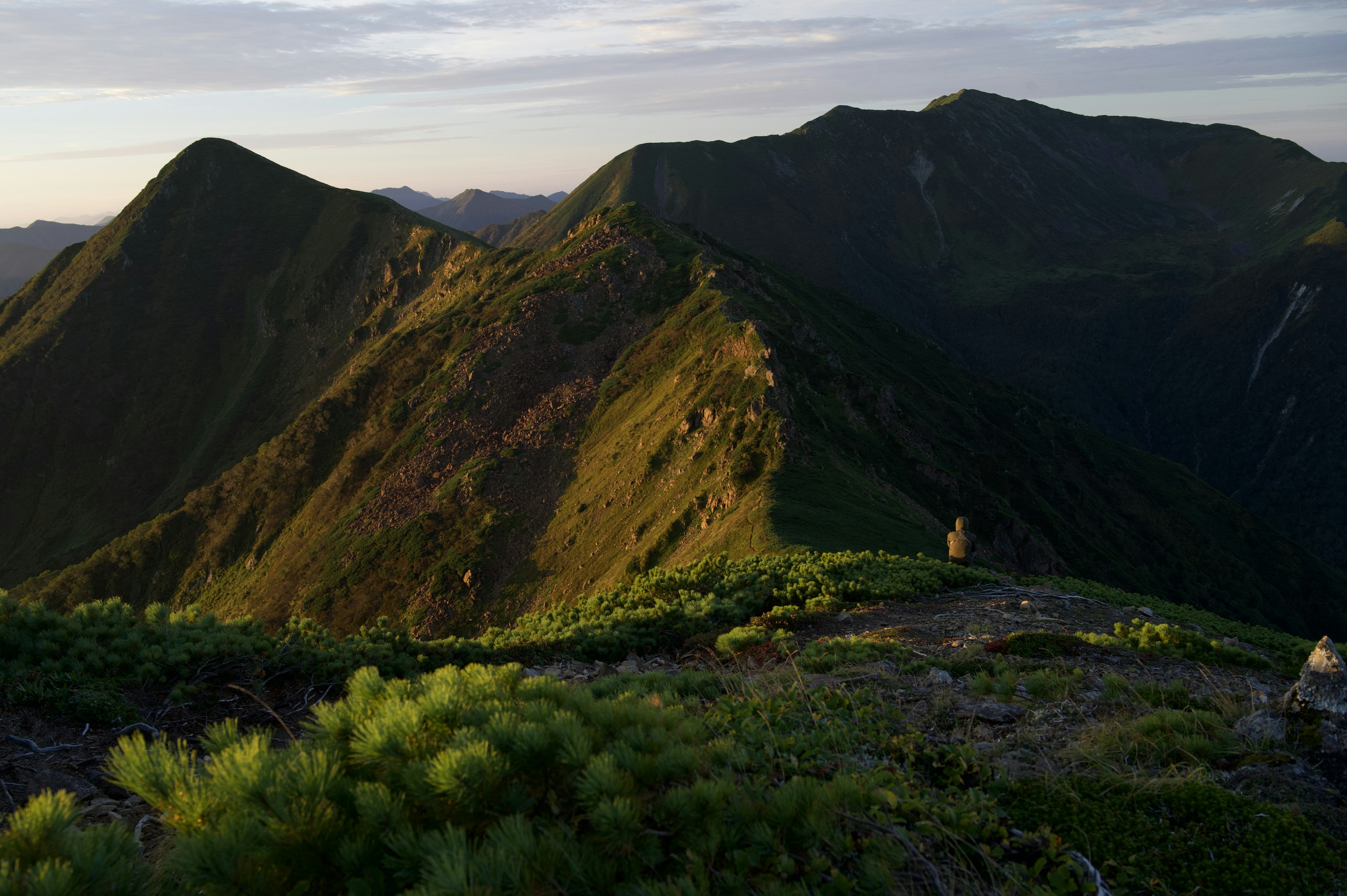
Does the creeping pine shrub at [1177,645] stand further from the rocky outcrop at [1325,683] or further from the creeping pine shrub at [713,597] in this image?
the rocky outcrop at [1325,683]

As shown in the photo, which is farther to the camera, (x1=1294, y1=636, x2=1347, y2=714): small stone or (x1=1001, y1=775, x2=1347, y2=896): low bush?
(x1=1294, y1=636, x2=1347, y2=714): small stone

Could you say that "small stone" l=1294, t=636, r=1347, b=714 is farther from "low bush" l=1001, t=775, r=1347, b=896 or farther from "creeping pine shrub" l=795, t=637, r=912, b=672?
"creeping pine shrub" l=795, t=637, r=912, b=672

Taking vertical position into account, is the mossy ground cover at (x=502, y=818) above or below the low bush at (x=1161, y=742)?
above

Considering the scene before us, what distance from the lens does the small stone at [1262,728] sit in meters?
5.65

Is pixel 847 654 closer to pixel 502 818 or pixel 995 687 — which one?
pixel 995 687

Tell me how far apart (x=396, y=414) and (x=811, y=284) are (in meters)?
47.5

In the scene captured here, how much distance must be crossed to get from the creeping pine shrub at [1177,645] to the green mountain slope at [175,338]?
65.3 m

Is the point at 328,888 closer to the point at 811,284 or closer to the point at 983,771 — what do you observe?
the point at 983,771

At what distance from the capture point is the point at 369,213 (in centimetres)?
7975

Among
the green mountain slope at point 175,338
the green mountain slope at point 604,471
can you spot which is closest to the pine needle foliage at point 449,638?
the green mountain slope at point 604,471

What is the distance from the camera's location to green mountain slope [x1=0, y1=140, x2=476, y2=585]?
66000 mm

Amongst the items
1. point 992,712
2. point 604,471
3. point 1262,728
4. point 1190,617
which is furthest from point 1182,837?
point 604,471

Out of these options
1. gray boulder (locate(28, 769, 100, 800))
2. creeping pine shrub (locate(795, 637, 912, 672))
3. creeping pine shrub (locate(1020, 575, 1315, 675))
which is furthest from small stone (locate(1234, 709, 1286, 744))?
gray boulder (locate(28, 769, 100, 800))

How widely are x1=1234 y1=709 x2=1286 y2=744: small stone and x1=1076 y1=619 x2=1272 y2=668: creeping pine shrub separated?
394 cm
